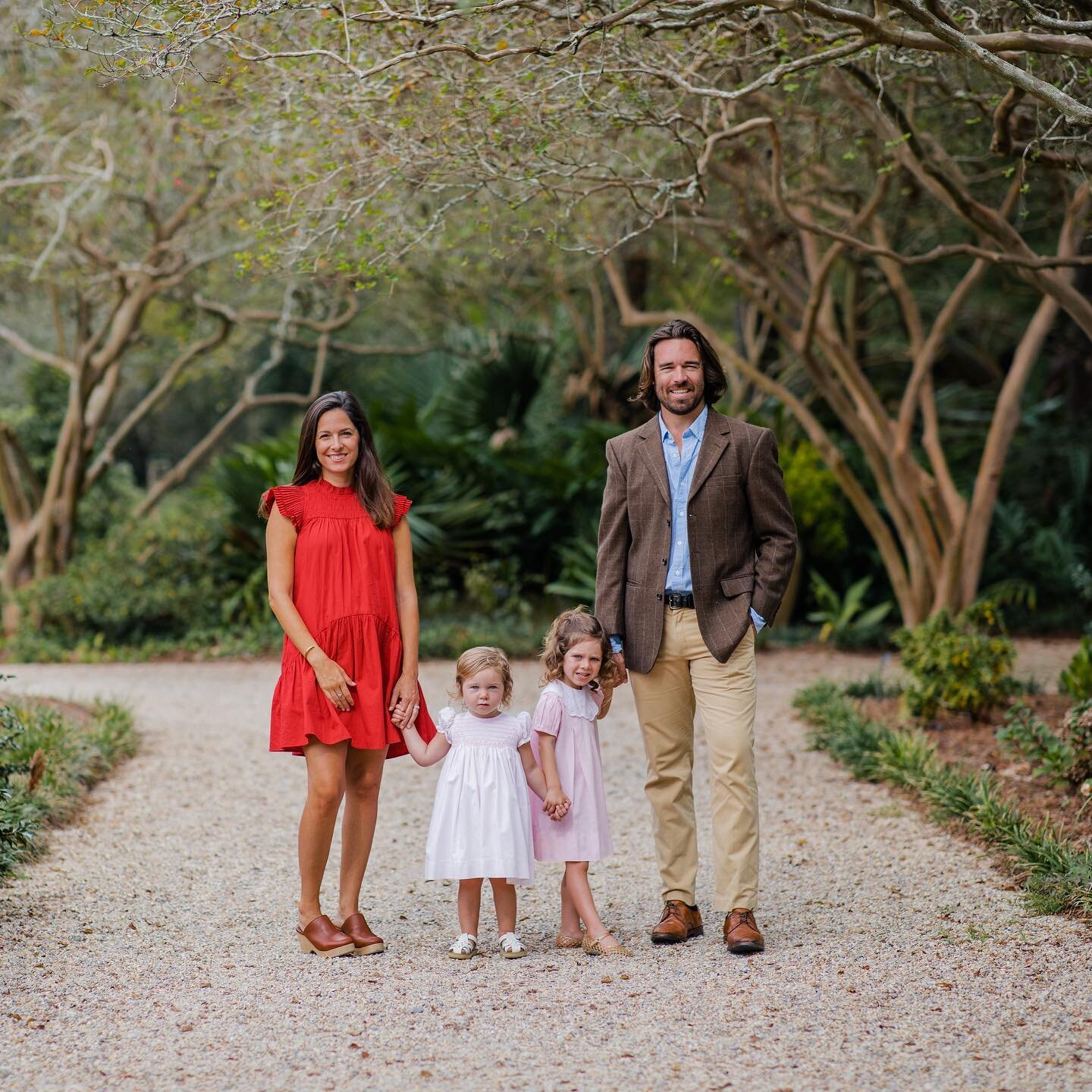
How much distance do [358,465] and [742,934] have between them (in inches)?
76.6

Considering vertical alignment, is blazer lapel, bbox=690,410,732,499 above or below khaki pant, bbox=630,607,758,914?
above

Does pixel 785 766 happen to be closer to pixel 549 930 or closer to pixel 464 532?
pixel 549 930

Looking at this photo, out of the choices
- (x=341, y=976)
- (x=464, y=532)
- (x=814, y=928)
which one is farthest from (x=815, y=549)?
(x=341, y=976)

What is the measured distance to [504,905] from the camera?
412 cm

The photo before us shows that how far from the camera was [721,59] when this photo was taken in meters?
6.08

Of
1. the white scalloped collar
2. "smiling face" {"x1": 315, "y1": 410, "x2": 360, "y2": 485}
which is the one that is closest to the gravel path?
the white scalloped collar

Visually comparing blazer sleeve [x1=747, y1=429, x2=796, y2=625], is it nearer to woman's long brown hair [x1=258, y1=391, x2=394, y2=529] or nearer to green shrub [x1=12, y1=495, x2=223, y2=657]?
woman's long brown hair [x1=258, y1=391, x2=394, y2=529]

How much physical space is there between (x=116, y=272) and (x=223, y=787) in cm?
536

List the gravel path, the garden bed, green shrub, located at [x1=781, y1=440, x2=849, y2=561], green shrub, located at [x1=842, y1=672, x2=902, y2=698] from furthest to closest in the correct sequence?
green shrub, located at [x1=781, y1=440, x2=849, y2=561]
green shrub, located at [x1=842, y1=672, x2=902, y2=698]
the garden bed
the gravel path

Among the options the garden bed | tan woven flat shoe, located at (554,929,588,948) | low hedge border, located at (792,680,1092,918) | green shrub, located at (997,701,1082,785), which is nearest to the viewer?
tan woven flat shoe, located at (554,929,588,948)

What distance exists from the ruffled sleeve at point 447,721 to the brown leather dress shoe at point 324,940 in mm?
709

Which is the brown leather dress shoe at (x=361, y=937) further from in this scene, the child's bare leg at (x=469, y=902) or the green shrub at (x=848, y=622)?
the green shrub at (x=848, y=622)

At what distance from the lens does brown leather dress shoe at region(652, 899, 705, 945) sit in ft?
13.5

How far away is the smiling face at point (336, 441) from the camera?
4148 mm
